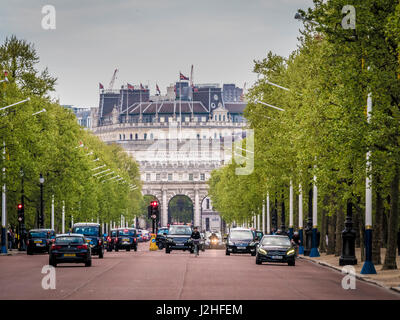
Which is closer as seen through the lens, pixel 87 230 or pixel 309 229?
pixel 87 230

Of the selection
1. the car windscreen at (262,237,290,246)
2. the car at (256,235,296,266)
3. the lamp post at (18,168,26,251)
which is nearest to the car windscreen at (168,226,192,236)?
the lamp post at (18,168,26,251)

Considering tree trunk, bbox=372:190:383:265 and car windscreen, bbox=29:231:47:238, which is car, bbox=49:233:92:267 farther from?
car windscreen, bbox=29:231:47:238

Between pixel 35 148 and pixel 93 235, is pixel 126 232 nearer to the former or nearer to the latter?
pixel 35 148

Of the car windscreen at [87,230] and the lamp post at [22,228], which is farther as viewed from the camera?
the lamp post at [22,228]

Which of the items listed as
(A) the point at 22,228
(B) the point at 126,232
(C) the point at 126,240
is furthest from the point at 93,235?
(B) the point at 126,232

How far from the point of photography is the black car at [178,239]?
2987 inches

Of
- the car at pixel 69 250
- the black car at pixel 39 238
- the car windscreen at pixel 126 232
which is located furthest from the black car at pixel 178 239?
the car at pixel 69 250

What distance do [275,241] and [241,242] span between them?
16718 millimetres

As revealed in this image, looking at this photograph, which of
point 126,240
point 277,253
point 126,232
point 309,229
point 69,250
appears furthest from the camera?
point 126,232

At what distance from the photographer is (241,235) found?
72188mm

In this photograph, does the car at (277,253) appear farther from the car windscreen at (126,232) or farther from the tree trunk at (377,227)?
the car windscreen at (126,232)

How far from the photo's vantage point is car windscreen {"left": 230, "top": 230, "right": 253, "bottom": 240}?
236 ft

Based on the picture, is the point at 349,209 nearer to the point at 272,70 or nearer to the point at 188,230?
the point at 188,230

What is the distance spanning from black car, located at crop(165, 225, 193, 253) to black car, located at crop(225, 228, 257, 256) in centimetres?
450
